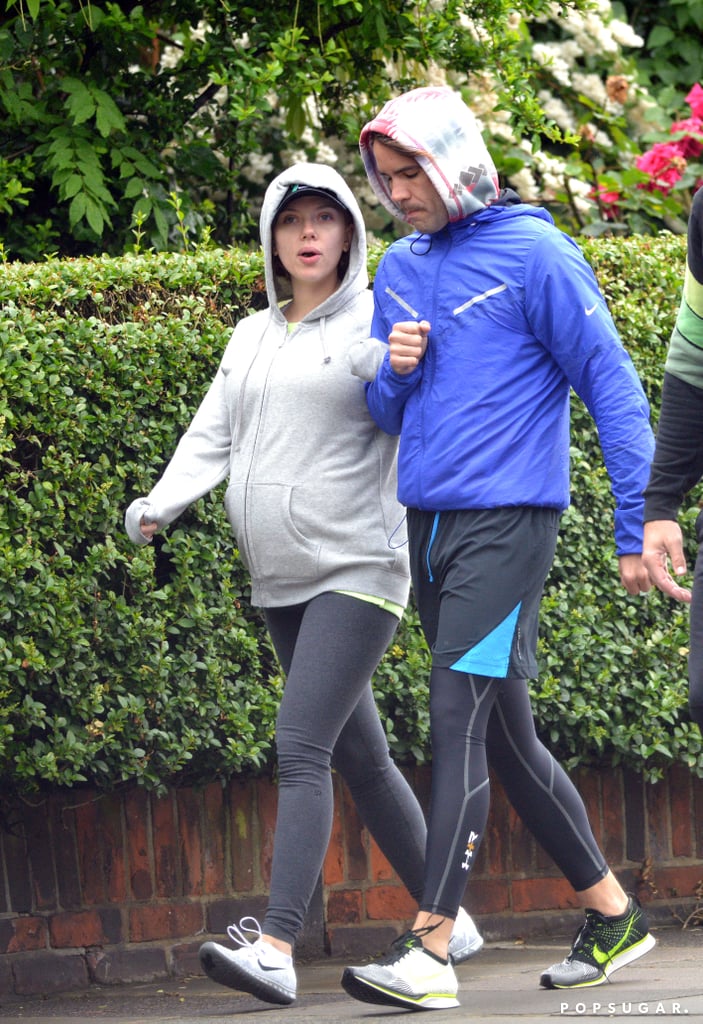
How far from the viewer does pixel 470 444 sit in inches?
149

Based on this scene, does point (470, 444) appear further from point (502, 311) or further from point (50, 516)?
point (50, 516)

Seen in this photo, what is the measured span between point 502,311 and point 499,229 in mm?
219

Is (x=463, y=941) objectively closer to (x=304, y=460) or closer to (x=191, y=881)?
(x=191, y=881)

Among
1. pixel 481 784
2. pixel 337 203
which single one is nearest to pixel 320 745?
pixel 481 784

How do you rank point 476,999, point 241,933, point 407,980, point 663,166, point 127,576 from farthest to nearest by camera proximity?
point 663,166
point 127,576
point 241,933
point 476,999
point 407,980

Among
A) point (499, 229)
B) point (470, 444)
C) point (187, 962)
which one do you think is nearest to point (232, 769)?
point (187, 962)

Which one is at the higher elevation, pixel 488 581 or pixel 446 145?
pixel 446 145

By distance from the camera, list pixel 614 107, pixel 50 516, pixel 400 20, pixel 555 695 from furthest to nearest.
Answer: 1. pixel 614 107
2. pixel 400 20
3. pixel 555 695
4. pixel 50 516

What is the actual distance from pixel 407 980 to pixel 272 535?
1088mm

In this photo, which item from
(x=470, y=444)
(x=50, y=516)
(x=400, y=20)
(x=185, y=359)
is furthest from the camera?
(x=400, y=20)

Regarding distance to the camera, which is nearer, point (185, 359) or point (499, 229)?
point (499, 229)

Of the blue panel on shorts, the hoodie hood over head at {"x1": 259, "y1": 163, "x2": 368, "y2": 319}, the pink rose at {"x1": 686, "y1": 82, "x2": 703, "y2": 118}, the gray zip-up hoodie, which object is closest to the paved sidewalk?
the blue panel on shorts

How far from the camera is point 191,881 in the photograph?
4.95 metres

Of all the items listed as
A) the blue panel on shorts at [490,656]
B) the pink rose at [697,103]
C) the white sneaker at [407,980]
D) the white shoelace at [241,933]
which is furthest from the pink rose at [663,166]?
the white sneaker at [407,980]
